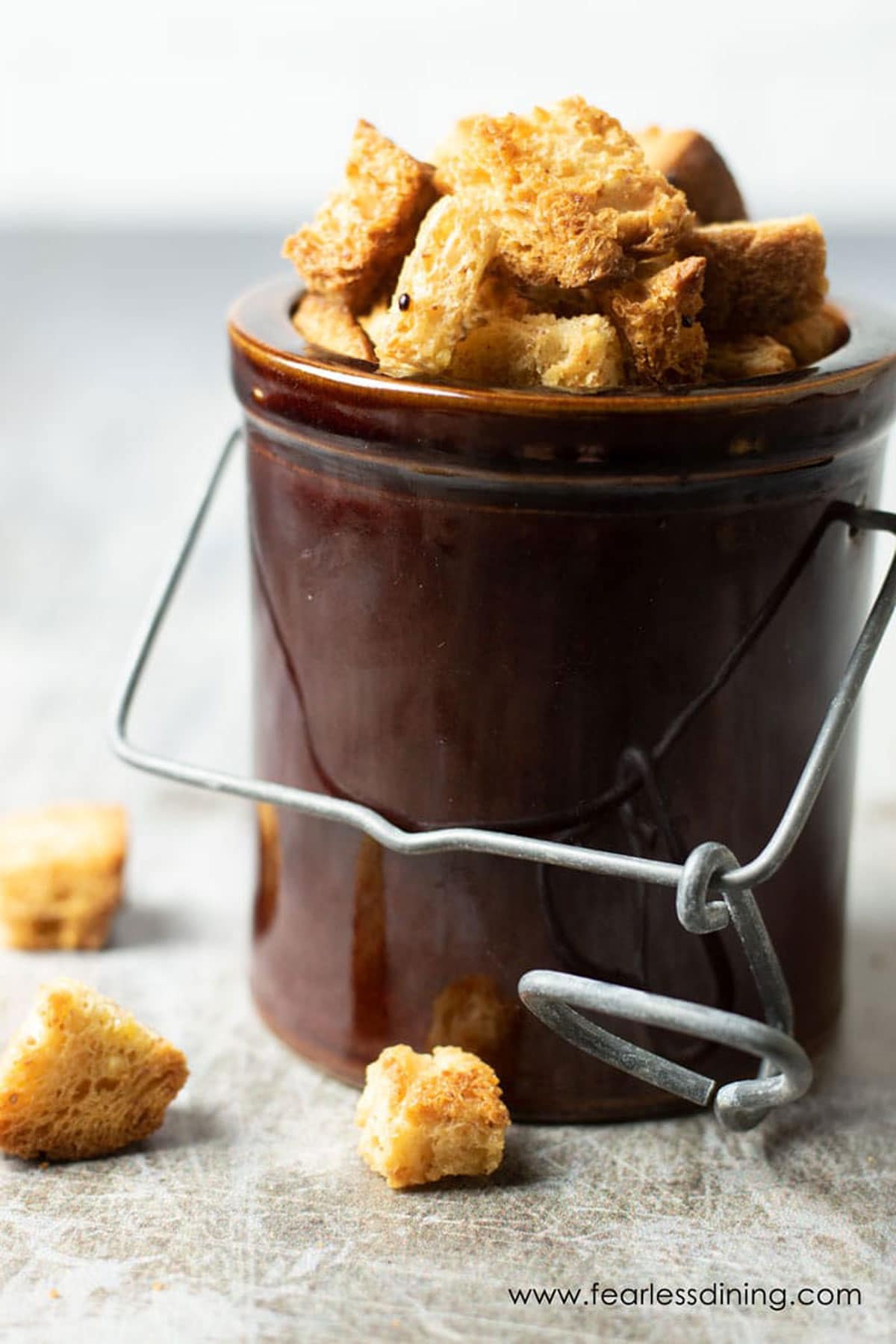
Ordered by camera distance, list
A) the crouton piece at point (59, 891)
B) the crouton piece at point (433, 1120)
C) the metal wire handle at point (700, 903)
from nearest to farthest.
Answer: the metal wire handle at point (700, 903) < the crouton piece at point (433, 1120) < the crouton piece at point (59, 891)

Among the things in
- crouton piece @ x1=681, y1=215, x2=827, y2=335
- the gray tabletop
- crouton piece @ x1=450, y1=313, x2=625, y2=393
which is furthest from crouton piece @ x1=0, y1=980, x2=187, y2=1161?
crouton piece @ x1=681, y1=215, x2=827, y2=335

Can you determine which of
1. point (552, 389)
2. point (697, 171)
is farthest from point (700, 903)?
point (697, 171)

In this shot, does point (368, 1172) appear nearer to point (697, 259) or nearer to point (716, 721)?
point (716, 721)

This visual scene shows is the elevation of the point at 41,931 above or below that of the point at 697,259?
below

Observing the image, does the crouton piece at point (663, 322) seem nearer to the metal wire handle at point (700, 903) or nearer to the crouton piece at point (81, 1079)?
the metal wire handle at point (700, 903)

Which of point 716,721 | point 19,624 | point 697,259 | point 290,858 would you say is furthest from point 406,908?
point 19,624

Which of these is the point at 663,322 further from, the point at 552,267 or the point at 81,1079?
the point at 81,1079

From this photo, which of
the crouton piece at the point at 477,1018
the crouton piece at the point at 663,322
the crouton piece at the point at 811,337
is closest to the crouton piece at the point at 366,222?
the crouton piece at the point at 663,322
